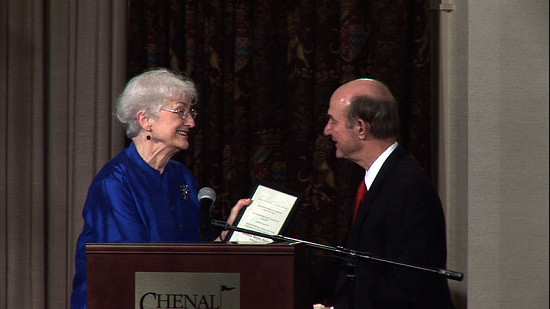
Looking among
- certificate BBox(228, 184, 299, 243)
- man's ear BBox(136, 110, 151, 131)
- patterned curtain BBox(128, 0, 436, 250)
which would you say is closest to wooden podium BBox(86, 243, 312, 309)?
certificate BBox(228, 184, 299, 243)

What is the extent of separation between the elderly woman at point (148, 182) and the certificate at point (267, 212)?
40 millimetres

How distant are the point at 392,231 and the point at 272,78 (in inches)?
70.1

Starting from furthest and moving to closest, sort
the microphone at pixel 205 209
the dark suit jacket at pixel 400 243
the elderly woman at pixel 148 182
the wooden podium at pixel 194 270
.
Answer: the elderly woman at pixel 148 182
the dark suit jacket at pixel 400 243
the microphone at pixel 205 209
the wooden podium at pixel 194 270

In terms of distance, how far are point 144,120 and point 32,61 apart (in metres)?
1.37

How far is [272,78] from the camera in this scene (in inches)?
161

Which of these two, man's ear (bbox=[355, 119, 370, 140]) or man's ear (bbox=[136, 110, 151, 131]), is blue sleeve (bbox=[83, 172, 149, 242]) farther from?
man's ear (bbox=[355, 119, 370, 140])

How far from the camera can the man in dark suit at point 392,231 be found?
2.43 m

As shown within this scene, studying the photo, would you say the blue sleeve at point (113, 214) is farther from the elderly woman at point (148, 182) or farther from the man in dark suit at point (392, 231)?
the man in dark suit at point (392, 231)

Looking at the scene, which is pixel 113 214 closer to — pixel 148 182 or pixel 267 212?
pixel 148 182

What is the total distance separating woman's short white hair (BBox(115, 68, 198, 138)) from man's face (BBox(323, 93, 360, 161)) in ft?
1.92

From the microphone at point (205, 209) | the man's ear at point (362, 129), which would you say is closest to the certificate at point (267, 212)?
the man's ear at point (362, 129)

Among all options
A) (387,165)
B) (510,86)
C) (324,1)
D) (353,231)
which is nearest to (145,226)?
(353,231)

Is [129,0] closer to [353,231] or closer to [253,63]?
[253,63]

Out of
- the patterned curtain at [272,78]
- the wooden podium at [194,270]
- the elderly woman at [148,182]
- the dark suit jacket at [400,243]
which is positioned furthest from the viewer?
the patterned curtain at [272,78]
